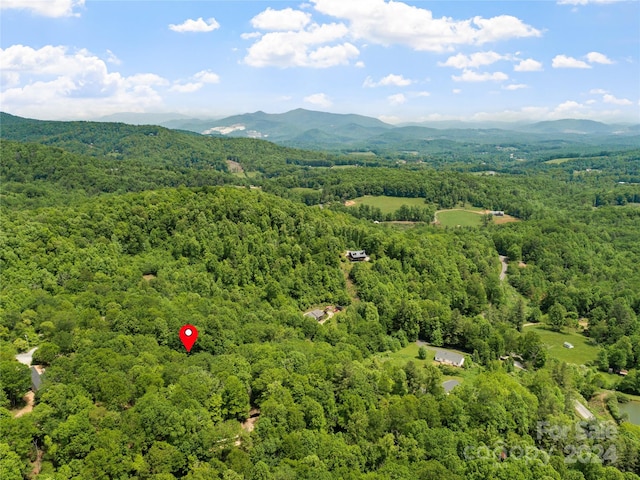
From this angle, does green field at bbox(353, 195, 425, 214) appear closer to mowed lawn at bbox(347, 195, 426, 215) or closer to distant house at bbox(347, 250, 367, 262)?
mowed lawn at bbox(347, 195, 426, 215)

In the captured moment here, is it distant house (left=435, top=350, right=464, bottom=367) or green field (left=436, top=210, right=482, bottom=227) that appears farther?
green field (left=436, top=210, right=482, bottom=227)

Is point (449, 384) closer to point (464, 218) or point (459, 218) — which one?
point (459, 218)

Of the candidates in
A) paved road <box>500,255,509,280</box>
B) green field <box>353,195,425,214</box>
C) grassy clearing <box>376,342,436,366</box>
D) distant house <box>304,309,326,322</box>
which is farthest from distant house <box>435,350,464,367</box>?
green field <box>353,195,425,214</box>

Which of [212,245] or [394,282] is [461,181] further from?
[212,245]

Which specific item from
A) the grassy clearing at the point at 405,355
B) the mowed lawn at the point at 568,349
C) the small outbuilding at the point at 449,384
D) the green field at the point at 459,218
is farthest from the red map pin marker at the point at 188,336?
→ the green field at the point at 459,218

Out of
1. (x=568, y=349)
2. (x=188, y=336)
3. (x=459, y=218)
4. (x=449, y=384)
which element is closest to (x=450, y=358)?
(x=449, y=384)


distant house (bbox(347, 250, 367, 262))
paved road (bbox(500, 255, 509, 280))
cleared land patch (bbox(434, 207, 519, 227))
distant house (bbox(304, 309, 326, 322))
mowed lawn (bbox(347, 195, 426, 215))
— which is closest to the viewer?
distant house (bbox(304, 309, 326, 322))
